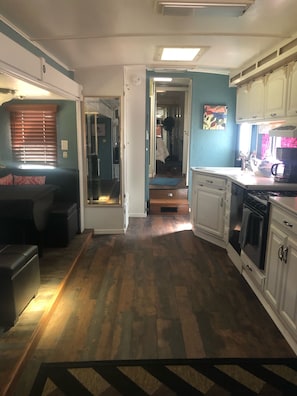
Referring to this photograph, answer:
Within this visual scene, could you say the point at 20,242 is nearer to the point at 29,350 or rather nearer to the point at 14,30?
the point at 29,350

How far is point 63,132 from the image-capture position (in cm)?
435

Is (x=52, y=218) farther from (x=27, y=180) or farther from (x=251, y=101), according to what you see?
(x=251, y=101)

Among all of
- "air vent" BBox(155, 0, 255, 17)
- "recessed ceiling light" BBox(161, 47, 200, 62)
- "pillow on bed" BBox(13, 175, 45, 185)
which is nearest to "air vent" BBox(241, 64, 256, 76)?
"recessed ceiling light" BBox(161, 47, 200, 62)

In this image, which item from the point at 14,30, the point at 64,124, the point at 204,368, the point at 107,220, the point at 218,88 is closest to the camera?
the point at 204,368

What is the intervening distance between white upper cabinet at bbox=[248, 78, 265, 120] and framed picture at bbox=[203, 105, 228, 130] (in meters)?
1.25

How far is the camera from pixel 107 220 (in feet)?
15.5

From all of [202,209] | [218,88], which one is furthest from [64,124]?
[218,88]

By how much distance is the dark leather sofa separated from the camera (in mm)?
3312

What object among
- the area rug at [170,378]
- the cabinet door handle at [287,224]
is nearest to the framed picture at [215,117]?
the cabinet door handle at [287,224]

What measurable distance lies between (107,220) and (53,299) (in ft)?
6.87

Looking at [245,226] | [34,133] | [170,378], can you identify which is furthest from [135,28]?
[170,378]

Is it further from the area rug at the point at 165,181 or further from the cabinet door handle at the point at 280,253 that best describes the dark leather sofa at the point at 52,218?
the area rug at the point at 165,181

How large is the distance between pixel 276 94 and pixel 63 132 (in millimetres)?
2735

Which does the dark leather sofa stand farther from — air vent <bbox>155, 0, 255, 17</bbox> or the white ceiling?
air vent <bbox>155, 0, 255, 17</bbox>
